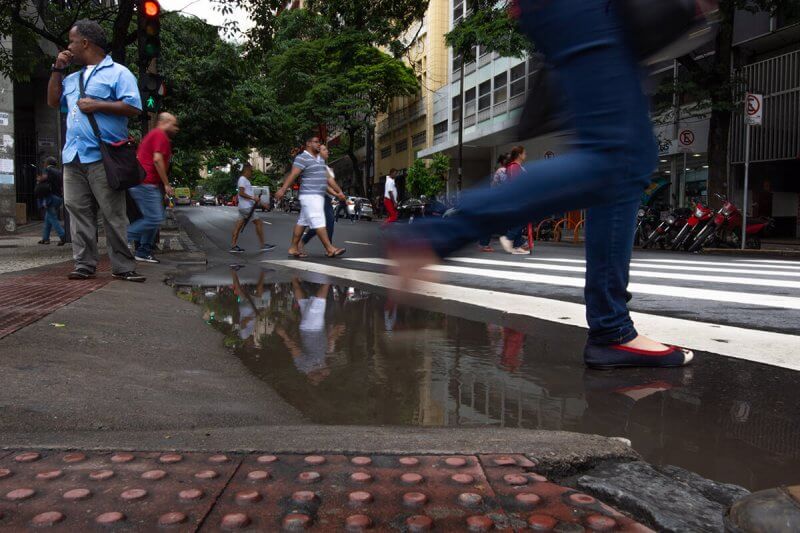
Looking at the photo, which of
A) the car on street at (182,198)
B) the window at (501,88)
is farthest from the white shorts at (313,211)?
the car on street at (182,198)

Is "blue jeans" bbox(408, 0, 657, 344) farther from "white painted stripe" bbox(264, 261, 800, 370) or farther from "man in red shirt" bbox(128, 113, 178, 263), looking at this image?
"man in red shirt" bbox(128, 113, 178, 263)

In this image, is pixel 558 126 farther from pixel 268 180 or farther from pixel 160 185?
pixel 268 180

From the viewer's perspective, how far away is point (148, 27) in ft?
26.3

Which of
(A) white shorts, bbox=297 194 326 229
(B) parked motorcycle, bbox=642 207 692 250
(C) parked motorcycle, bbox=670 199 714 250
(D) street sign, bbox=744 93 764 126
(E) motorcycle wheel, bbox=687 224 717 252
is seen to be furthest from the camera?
(B) parked motorcycle, bbox=642 207 692 250

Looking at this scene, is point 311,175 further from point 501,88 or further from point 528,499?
point 501,88

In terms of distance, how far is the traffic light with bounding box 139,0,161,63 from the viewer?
7.91 metres

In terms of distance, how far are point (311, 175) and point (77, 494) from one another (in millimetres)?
8002

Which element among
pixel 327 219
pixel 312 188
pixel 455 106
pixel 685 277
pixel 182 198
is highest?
pixel 455 106

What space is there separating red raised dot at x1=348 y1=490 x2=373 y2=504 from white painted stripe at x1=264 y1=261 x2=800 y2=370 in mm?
767

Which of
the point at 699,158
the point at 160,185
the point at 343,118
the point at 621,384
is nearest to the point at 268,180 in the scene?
the point at 343,118

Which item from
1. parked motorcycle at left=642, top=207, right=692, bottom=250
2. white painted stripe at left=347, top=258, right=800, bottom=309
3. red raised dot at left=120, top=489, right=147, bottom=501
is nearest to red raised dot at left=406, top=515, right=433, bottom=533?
red raised dot at left=120, top=489, right=147, bottom=501

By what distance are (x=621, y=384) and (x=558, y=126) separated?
109 cm

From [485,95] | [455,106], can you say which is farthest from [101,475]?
[455,106]

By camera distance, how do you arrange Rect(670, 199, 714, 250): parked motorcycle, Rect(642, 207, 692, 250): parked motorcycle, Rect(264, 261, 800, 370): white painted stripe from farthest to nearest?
Rect(642, 207, 692, 250): parked motorcycle
Rect(670, 199, 714, 250): parked motorcycle
Rect(264, 261, 800, 370): white painted stripe
